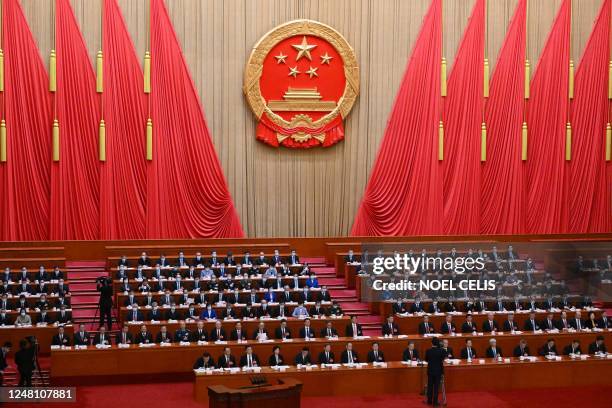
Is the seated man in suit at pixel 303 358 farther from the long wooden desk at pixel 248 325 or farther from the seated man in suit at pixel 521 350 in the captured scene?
the seated man in suit at pixel 521 350

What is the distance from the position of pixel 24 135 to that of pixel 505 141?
9105 mm

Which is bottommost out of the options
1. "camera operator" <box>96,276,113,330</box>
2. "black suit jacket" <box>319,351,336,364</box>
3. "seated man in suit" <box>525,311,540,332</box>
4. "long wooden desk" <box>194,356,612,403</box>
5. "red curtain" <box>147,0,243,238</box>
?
"long wooden desk" <box>194,356,612,403</box>

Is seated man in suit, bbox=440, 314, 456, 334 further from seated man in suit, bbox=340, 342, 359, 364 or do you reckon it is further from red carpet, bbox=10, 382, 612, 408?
seated man in suit, bbox=340, 342, 359, 364

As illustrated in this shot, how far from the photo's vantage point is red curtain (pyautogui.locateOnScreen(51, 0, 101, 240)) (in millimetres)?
15703

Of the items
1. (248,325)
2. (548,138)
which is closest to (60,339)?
(248,325)

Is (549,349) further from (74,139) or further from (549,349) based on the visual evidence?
(74,139)

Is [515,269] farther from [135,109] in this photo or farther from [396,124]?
[135,109]

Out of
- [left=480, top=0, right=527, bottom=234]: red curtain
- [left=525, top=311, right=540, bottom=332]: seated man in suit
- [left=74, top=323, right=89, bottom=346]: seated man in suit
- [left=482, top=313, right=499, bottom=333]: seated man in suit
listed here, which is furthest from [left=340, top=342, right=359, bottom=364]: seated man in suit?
[left=480, top=0, right=527, bottom=234]: red curtain

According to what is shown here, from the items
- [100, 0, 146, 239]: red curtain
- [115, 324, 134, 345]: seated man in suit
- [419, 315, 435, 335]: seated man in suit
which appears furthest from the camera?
[100, 0, 146, 239]: red curtain

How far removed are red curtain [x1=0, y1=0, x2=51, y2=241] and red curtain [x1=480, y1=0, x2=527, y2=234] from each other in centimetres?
834

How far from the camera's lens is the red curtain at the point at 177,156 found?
16141mm

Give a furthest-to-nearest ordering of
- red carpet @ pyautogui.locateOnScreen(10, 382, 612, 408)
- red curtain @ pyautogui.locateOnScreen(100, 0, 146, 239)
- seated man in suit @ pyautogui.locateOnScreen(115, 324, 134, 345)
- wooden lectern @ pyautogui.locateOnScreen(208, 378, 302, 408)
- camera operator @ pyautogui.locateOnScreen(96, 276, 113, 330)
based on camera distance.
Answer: red curtain @ pyautogui.locateOnScreen(100, 0, 146, 239), camera operator @ pyautogui.locateOnScreen(96, 276, 113, 330), seated man in suit @ pyautogui.locateOnScreen(115, 324, 134, 345), red carpet @ pyautogui.locateOnScreen(10, 382, 612, 408), wooden lectern @ pyautogui.locateOnScreen(208, 378, 302, 408)

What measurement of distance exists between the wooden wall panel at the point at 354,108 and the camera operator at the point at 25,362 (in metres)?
6.51

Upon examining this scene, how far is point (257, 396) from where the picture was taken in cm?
948
